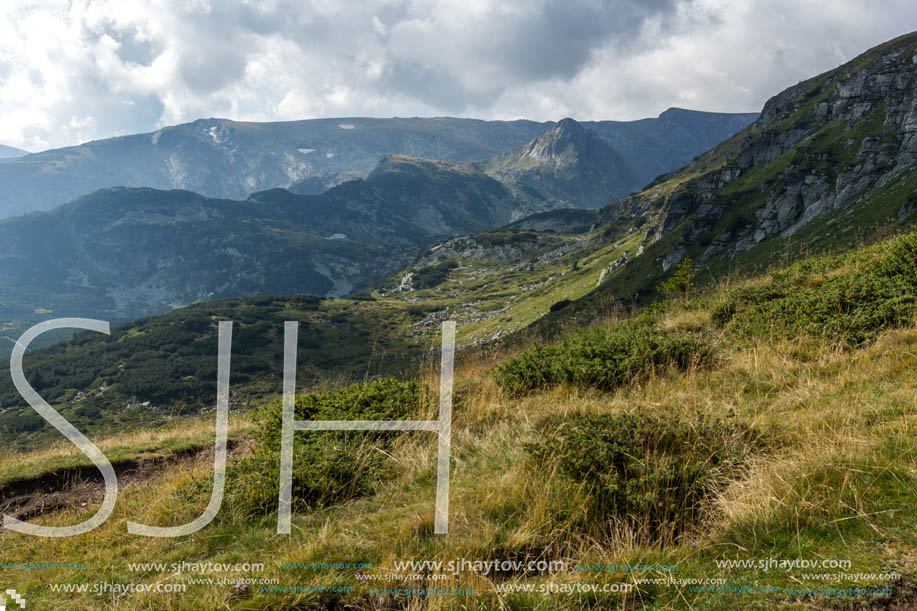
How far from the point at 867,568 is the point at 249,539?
18.6 ft

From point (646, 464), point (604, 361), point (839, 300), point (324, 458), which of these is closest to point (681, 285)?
point (839, 300)

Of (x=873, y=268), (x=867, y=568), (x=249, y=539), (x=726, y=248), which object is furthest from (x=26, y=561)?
(x=726, y=248)

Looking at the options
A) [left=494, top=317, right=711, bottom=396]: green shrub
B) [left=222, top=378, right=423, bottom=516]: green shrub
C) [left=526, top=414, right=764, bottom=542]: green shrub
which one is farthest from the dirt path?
[left=526, top=414, right=764, bottom=542]: green shrub

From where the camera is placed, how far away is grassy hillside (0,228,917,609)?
3.70 metres

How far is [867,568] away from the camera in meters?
3.31

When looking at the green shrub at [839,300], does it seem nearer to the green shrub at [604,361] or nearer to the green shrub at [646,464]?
the green shrub at [604,361]

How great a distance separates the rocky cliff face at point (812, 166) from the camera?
95.8 m

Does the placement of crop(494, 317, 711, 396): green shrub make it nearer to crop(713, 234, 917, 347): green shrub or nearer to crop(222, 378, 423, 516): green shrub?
crop(713, 234, 917, 347): green shrub

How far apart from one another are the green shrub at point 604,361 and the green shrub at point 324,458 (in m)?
2.42

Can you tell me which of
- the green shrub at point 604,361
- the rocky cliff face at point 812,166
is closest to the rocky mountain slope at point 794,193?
the rocky cliff face at point 812,166

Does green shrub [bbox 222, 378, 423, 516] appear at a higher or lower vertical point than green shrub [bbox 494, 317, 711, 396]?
lower

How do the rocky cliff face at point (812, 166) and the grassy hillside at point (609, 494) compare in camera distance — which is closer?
the grassy hillside at point (609, 494)

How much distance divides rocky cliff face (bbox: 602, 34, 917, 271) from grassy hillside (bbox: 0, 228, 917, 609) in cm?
10049

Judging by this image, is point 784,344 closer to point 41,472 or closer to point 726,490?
point 726,490
